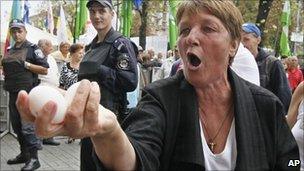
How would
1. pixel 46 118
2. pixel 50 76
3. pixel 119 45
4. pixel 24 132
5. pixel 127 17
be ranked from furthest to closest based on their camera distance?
1. pixel 127 17
2. pixel 50 76
3. pixel 24 132
4. pixel 119 45
5. pixel 46 118

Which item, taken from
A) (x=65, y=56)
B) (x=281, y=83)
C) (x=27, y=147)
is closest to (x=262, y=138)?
(x=281, y=83)

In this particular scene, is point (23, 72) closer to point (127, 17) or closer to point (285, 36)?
point (127, 17)

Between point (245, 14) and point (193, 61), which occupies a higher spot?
point (245, 14)

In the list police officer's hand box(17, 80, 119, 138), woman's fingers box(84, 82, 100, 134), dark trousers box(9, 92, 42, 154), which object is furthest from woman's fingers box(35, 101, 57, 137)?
dark trousers box(9, 92, 42, 154)

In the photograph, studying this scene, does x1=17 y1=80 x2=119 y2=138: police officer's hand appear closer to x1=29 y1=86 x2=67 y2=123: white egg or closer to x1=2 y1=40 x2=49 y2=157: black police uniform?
x1=29 y1=86 x2=67 y2=123: white egg

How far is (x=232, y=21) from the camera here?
7.13 feet

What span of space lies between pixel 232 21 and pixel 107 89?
217 centimetres

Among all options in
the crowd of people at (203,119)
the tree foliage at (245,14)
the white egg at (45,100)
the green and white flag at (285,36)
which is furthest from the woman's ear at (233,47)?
the green and white flag at (285,36)

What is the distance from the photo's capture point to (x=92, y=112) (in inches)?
52.9

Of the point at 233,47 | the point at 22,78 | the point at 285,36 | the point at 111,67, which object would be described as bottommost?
the point at 22,78

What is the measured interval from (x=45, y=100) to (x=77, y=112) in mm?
93

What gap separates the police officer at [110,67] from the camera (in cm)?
409

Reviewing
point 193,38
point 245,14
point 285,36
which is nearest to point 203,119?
point 193,38

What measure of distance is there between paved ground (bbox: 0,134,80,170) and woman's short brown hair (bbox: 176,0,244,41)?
536 centimetres
